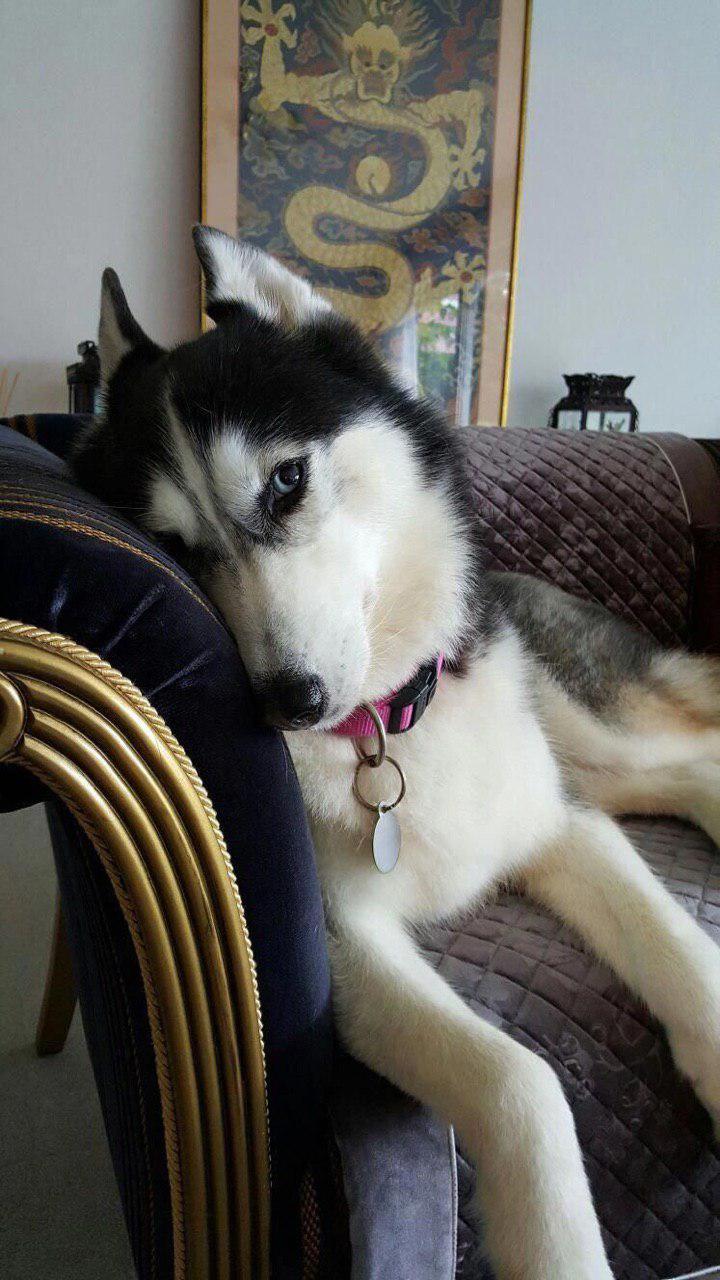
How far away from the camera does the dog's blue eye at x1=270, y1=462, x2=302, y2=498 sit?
868 mm

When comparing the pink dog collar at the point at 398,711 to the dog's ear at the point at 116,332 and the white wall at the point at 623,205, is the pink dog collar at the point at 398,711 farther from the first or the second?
the white wall at the point at 623,205

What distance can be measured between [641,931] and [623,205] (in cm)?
355

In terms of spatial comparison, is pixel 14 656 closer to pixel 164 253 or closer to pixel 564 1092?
pixel 564 1092

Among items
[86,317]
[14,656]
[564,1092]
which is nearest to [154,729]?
[14,656]

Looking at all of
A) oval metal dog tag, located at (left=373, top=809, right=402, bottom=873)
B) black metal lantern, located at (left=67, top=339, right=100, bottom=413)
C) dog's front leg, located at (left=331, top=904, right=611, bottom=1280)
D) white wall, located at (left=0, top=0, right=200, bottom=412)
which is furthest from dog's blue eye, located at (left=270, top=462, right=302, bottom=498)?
white wall, located at (left=0, top=0, right=200, bottom=412)

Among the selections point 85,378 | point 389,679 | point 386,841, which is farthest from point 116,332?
point 85,378

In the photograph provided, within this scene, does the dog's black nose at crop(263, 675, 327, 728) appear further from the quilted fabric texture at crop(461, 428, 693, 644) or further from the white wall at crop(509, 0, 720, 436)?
the white wall at crop(509, 0, 720, 436)

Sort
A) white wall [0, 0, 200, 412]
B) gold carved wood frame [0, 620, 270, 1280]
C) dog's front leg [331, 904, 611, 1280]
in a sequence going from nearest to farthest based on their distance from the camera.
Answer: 1. gold carved wood frame [0, 620, 270, 1280]
2. dog's front leg [331, 904, 611, 1280]
3. white wall [0, 0, 200, 412]

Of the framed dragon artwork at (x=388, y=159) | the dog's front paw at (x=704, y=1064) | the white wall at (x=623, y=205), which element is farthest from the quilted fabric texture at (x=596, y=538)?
the white wall at (x=623, y=205)

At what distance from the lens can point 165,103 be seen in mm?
3031

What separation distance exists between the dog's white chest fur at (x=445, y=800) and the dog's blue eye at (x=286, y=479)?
27 centimetres

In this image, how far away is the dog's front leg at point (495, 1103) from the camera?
0.63 meters

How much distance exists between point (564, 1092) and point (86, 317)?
3112 mm

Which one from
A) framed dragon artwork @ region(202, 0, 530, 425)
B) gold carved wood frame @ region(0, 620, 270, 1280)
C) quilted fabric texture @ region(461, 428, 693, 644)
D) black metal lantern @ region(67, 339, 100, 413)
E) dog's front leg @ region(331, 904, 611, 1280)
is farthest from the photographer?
framed dragon artwork @ region(202, 0, 530, 425)
